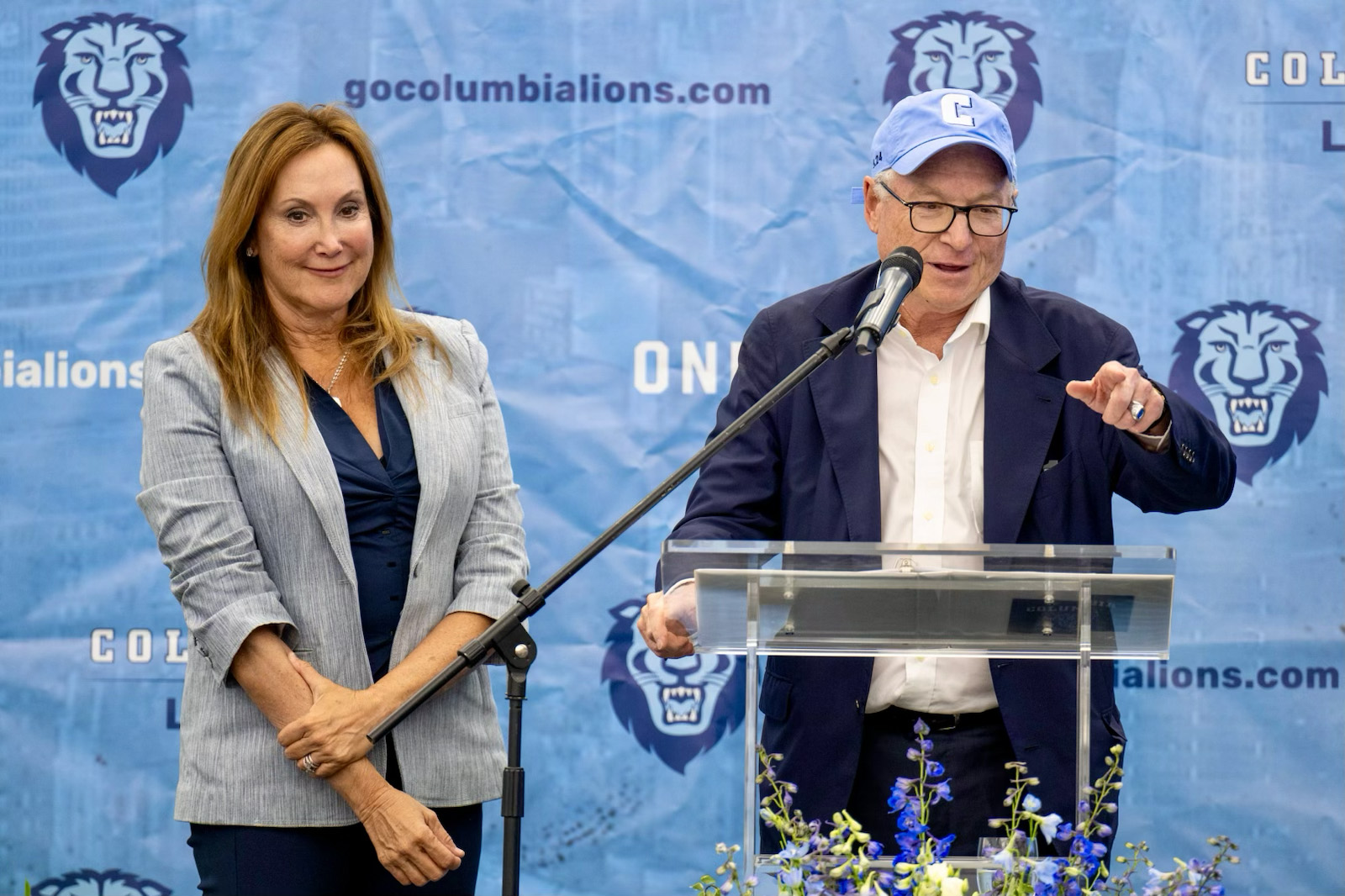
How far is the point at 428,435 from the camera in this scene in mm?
2215

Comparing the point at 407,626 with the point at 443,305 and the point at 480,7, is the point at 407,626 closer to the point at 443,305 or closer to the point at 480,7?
the point at 443,305

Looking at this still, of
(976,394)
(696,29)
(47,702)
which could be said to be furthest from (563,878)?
(696,29)

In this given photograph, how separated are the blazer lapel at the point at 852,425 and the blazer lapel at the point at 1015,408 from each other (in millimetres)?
162

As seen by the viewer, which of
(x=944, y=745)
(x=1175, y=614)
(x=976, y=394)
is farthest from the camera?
(x=1175, y=614)

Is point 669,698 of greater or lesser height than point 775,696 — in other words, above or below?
below

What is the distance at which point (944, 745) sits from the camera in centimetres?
198

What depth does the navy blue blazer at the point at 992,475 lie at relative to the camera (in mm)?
1937

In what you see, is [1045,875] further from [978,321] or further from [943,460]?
[978,321]

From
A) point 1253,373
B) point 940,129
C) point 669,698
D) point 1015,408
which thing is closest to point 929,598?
point 1015,408

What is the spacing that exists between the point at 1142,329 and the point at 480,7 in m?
1.68

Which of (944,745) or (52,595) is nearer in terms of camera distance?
(944,745)

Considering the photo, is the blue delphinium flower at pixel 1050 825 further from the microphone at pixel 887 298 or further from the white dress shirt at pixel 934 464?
the white dress shirt at pixel 934 464

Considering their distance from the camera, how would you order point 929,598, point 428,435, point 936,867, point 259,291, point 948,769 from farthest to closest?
point 259,291, point 428,435, point 948,769, point 929,598, point 936,867

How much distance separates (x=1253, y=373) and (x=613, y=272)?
Answer: 4.84 ft
